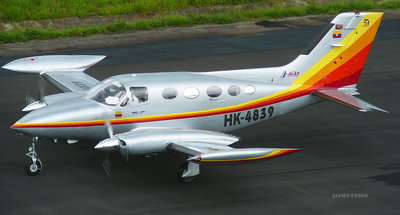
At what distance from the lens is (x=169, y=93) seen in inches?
788

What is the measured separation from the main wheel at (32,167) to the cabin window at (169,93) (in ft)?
14.2

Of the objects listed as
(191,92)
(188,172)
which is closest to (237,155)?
(188,172)

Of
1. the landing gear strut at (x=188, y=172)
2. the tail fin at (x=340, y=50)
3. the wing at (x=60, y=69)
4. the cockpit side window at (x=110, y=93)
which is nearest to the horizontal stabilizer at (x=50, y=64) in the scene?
the wing at (x=60, y=69)

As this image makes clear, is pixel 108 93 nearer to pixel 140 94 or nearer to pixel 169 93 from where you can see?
Answer: pixel 140 94

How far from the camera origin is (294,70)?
868 inches

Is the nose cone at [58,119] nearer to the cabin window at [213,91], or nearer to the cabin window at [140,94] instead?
the cabin window at [140,94]

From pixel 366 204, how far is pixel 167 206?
5.51m

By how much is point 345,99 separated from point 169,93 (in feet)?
18.8

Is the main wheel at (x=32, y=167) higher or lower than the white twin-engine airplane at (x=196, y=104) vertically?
lower

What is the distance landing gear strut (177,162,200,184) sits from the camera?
18984mm

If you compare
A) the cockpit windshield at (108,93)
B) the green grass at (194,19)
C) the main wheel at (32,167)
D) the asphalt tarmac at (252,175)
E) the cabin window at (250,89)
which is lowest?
the asphalt tarmac at (252,175)

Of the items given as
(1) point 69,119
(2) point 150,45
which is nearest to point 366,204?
(1) point 69,119

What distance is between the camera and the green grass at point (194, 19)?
37.5 metres

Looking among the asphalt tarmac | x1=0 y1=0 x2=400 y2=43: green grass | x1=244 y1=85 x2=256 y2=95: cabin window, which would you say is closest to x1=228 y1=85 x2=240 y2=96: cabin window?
x1=244 y1=85 x2=256 y2=95: cabin window
